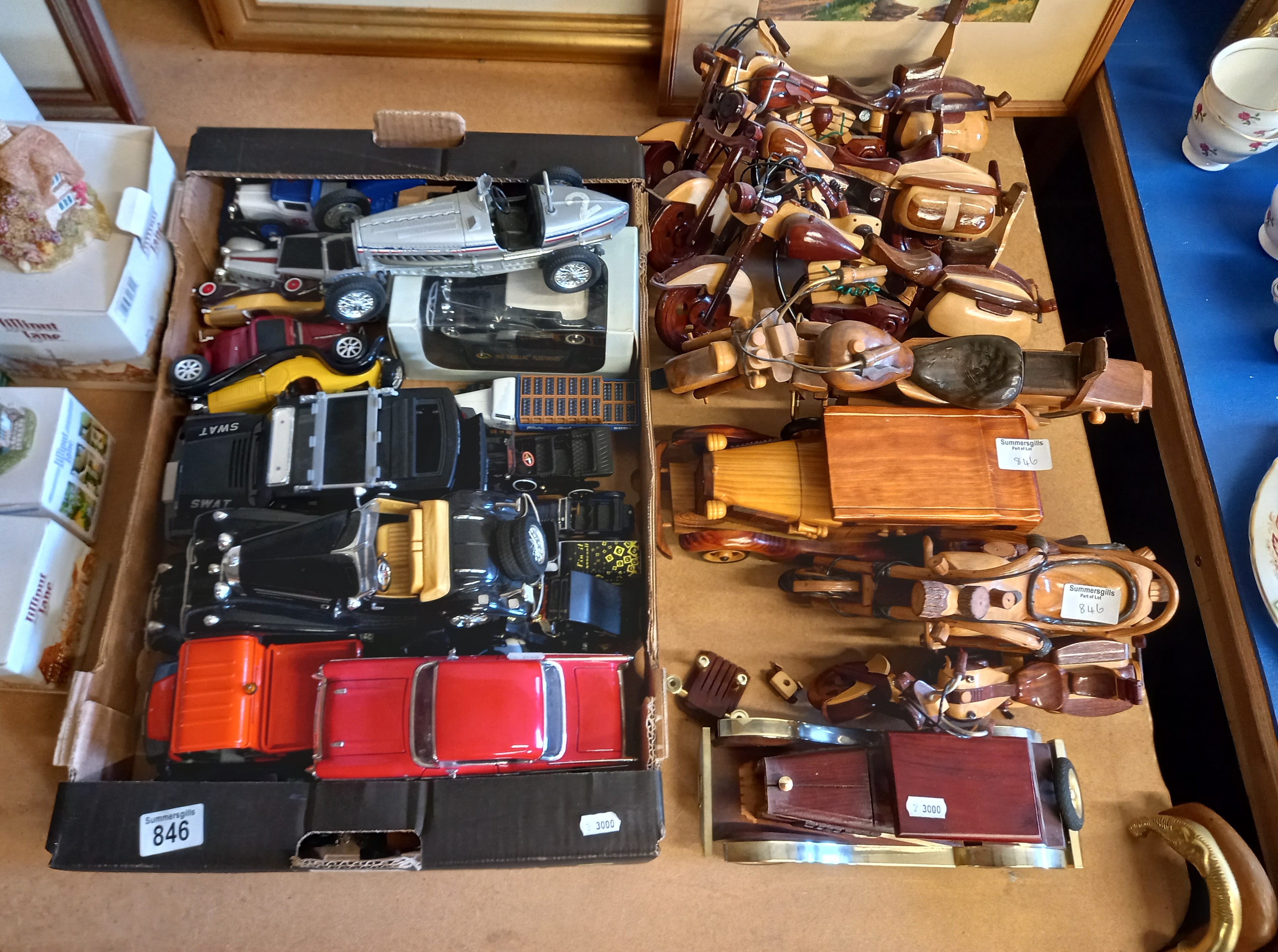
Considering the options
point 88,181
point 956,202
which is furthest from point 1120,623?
point 88,181

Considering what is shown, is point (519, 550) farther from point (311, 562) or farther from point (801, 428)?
point (801, 428)

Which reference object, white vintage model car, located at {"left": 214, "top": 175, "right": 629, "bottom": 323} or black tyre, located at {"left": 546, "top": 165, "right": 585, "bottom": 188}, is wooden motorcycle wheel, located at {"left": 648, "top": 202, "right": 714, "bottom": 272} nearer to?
white vintage model car, located at {"left": 214, "top": 175, "right": 629, "bottom": 323}

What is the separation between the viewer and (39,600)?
1.88 metres

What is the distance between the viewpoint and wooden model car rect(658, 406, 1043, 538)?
1.93 meters

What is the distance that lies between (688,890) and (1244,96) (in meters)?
2.78

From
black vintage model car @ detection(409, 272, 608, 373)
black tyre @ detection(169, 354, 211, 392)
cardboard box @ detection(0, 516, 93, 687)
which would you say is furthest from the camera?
black vintage model car @ detection(409, 272, 608, 373)

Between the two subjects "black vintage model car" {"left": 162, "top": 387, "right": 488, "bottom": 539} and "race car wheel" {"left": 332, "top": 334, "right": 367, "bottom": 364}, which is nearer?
"black vintage model car" {"left": 162, "top": 387, "right": 488, "bottom": 539}

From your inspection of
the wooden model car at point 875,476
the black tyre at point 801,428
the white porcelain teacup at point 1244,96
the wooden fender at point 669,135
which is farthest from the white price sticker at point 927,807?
the white porcelain teacup at point 1244,96

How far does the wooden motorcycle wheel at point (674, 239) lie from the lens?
2.35m

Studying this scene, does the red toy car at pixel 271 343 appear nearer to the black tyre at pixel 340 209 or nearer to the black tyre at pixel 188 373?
the black tyre at pixel 188 373

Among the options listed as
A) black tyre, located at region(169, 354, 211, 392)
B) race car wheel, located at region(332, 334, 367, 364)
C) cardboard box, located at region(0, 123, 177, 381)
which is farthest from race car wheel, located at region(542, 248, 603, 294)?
cardboard box, located at region(0, 123, 177, 381)

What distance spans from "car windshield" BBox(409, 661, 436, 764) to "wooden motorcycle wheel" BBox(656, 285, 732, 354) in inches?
44.7

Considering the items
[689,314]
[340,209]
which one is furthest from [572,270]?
[340,209]

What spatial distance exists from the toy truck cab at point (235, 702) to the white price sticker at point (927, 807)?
1.31 m
